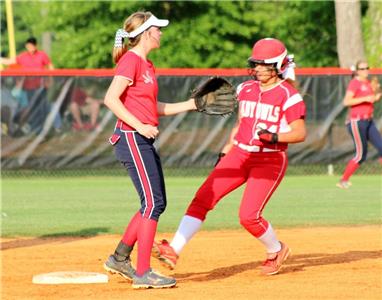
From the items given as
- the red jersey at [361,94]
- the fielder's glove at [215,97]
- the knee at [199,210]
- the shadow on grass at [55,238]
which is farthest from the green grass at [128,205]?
the fielder's glove at [215,97]

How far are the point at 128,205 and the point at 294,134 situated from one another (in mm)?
7100

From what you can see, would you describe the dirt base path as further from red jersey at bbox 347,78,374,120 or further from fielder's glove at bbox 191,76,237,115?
red jersey at bbox 347,78,374,120

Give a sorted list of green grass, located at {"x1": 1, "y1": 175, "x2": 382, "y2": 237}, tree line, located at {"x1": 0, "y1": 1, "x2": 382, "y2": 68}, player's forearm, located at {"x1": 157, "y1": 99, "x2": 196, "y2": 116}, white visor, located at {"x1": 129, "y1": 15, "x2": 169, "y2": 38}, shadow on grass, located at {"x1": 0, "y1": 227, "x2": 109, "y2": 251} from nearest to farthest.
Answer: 1. white visor, located at {"x1": 129, "y1": 15, "x2": 169, "y2": 38}
2. player's forearm, located at {"x1": 157, "y1": 99, "x2": 196, "y2": 116}
3. shadow on grass, located at {"x1": 0, "y1": 227, "x2": 109, "y2": 251}
4. green grass, located at {"x1": 1, "y1": 175, "x2": 382, "y2": 237}
5. tree line, located at {"x1": 0, "y1": 1, "x2": 382, "y2": 68}

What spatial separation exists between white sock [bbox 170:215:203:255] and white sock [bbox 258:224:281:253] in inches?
23.6

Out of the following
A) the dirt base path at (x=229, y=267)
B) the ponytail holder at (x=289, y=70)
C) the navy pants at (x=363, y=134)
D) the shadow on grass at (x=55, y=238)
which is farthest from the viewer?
the navy pants at (x=363, y=134)

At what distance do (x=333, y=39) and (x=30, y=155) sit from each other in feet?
47.2

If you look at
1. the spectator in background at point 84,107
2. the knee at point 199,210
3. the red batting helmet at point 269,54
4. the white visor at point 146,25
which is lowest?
the spectator in background at point 84,107

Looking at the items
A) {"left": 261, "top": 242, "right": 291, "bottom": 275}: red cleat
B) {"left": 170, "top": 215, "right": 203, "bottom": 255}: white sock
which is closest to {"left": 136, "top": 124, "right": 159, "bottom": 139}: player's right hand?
{"left": 170, "top": 215, "right": 203, "bottom": 255}: white sock

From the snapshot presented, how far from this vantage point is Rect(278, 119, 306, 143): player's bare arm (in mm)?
8044

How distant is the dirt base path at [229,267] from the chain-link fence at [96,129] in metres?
7.61

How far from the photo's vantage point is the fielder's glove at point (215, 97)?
827cm

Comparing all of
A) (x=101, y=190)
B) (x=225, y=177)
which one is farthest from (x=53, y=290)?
(x=101, y=190)

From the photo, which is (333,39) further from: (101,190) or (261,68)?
(261,68)

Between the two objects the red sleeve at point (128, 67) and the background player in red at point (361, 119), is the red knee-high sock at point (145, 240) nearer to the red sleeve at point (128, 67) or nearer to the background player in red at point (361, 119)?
the red sleeve at point (128, 67)
